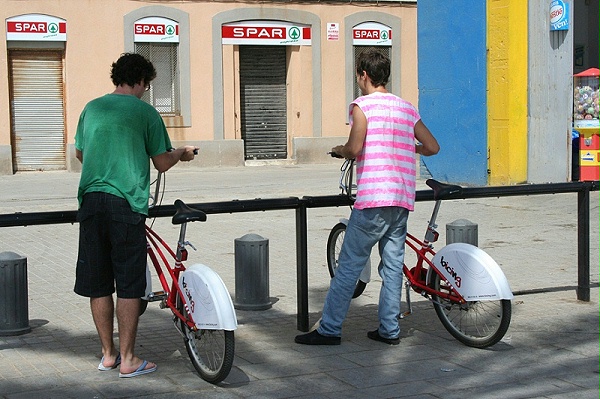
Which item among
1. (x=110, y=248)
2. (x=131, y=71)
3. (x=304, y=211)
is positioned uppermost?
(x=131, y=71)

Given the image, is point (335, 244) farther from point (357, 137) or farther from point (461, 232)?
point (357, 137)

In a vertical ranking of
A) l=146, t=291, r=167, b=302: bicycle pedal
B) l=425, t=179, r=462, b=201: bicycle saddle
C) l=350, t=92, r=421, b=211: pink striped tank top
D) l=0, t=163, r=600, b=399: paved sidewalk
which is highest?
l=350, t=92, r=421, b=211: pink striped tank top

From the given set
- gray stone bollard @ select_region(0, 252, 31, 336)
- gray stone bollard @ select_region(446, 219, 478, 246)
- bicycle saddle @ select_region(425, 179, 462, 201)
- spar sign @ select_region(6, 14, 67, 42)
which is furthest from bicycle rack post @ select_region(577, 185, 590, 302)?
spar sign @ select_region(6, 14, 67, 42)

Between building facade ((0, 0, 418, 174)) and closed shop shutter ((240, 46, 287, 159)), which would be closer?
building facade ((0, 0, 418, 174))

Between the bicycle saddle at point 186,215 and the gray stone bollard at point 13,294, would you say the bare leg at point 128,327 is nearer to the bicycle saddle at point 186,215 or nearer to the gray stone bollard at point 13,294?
the bicycle saddle at point 186,215

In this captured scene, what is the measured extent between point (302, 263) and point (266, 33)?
1734 centimetres

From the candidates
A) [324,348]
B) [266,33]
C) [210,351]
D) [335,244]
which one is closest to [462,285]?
[324,348]

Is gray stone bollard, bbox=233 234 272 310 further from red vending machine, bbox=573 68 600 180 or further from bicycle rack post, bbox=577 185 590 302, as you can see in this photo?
red vending machine, bbox=573 68 600 180

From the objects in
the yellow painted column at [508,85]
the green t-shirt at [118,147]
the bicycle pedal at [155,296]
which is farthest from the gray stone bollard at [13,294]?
the yellow painted column at [508,85]

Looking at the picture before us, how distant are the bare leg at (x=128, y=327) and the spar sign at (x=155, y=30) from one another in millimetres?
17390

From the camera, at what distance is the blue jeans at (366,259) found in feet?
19.8

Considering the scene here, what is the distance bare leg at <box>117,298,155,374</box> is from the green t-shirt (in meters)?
0.51

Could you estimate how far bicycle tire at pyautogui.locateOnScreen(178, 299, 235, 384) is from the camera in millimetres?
5293

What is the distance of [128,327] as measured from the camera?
18.3ft
